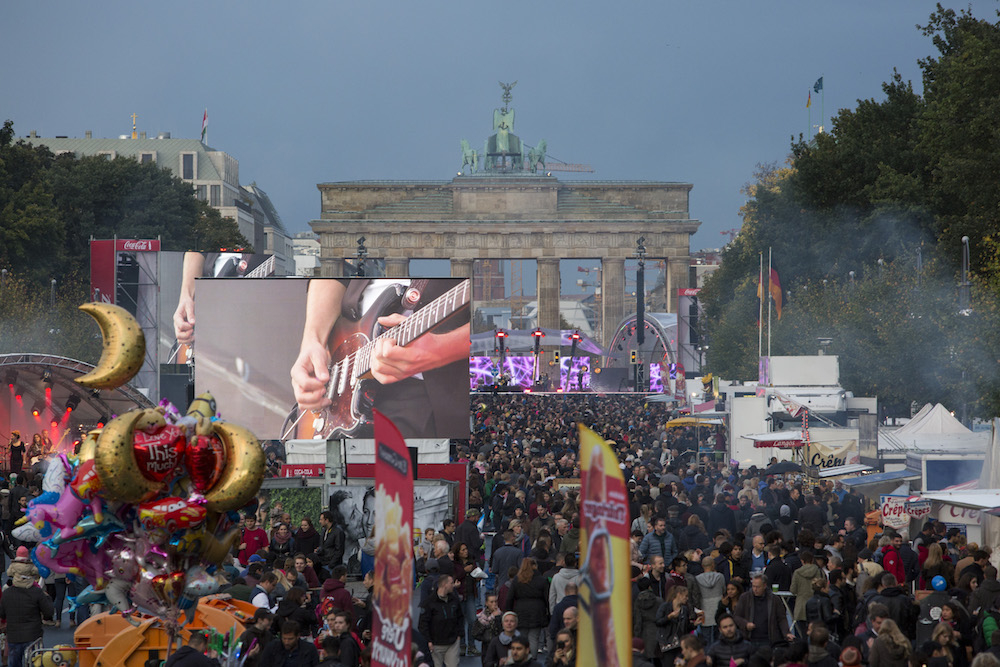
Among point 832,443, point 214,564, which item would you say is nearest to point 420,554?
point 214,564

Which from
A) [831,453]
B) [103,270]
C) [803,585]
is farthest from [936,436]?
[103,270]

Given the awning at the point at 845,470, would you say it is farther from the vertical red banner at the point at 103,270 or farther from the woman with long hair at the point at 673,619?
the vertical red banner at the point at 103,270

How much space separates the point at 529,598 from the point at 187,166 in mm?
118394

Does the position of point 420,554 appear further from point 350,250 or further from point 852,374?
point 350,250

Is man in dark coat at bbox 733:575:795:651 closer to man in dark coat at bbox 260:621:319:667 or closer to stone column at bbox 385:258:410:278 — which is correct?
man in dark coat at bbox 260:621:319:667

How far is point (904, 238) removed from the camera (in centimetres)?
4562

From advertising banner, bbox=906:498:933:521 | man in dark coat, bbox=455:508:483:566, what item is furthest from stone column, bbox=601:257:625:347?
man in dark coat, bbox=455:508:483:566

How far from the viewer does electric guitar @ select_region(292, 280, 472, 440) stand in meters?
26.8

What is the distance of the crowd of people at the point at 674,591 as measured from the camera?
10.9 meters

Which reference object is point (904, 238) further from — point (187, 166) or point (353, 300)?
point (187, 166)

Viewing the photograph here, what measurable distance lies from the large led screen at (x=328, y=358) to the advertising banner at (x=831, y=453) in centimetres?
712


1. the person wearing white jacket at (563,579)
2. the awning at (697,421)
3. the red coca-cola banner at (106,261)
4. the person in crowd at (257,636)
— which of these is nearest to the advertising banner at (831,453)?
the awning at (697,421)

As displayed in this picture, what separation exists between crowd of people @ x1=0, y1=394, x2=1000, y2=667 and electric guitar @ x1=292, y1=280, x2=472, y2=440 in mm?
6491

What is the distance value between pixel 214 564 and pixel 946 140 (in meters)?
30.7
